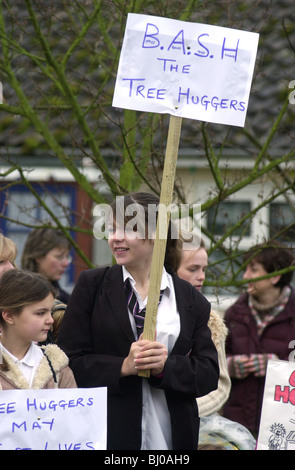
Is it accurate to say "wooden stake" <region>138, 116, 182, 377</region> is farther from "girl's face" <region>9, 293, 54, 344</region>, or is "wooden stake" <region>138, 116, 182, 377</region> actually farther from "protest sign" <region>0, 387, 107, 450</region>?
"girl's face" <region>9, 293, 54, 344</region>

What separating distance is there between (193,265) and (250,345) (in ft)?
4.00

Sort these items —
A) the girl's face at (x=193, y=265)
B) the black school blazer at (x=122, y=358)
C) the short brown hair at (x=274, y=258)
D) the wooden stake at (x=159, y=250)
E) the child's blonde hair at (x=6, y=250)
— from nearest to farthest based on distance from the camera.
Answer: the wooden stake at (x=159, y=250) → the black school blazer at (x=122, y=358) → the child's blonde hair at (x=6, y=250) → the girl's face at (x=193, y=265) → the short brown hair at (x=274, y=258)

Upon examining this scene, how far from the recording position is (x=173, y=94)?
3545 millimetres

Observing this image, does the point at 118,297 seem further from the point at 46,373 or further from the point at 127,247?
the point at 46,373

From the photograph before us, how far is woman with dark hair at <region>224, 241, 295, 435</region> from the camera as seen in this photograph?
532 cm

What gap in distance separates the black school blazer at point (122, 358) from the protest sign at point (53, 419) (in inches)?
6.4

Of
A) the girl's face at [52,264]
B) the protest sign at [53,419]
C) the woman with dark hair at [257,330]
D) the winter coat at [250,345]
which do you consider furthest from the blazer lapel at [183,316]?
the winter coat at [250,345]

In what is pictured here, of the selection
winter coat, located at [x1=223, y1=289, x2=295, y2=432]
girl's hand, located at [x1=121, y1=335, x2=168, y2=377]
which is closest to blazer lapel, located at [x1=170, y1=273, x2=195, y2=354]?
girl's hand, located at [x1=121, y1=335, x2=168, y2=377]

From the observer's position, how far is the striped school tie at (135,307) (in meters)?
3.54

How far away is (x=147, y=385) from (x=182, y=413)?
0.18 meters

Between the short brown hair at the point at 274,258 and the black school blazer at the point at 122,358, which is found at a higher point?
the short brown hair at the point at 274,258

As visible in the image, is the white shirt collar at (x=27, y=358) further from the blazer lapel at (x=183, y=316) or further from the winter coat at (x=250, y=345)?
the winter coat at (x=250, y=345)

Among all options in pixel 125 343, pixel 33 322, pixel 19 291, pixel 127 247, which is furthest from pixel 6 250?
pixel 125 343
